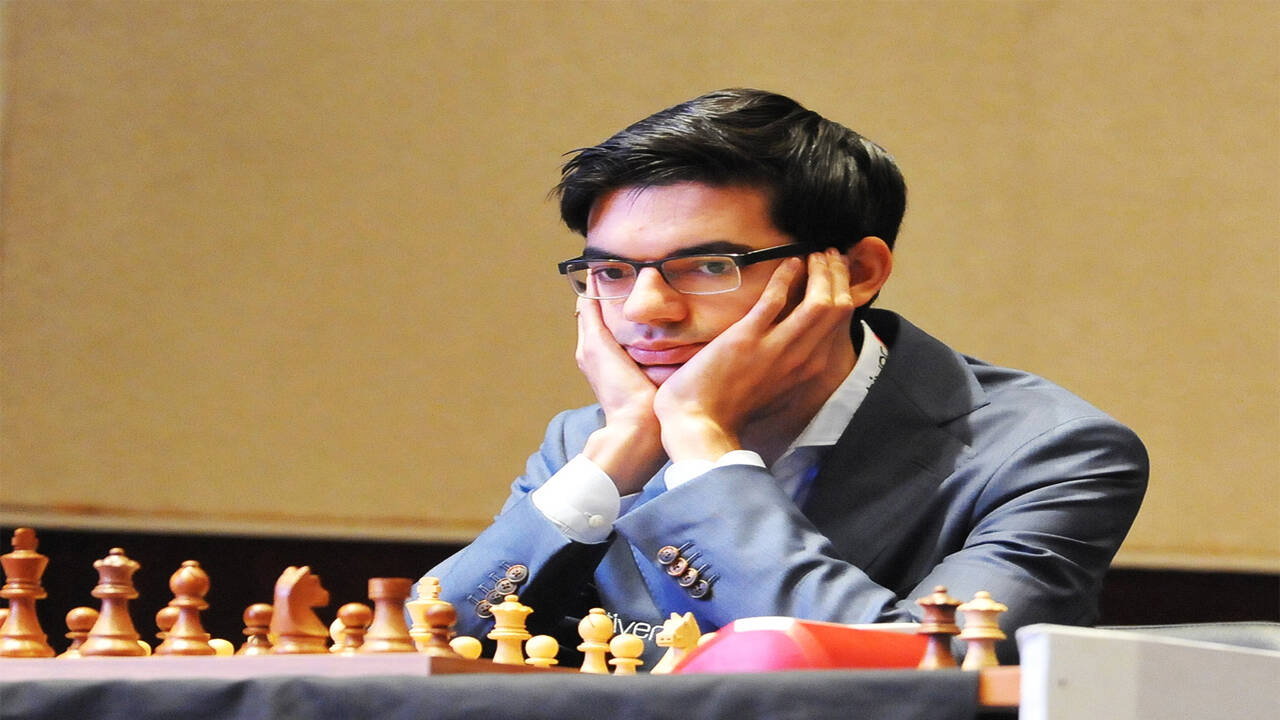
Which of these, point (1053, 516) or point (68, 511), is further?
point (68, 511)

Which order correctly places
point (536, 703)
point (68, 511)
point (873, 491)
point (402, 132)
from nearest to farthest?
point (536, 703), point (873, 491), point (68, 511), point (402, 132)

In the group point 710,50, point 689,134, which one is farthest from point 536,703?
point 710,50

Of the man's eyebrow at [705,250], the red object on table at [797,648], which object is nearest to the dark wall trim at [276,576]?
the man's eyebrow at [705,250]

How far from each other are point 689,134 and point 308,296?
95.3 inches

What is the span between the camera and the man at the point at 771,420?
68.5 inches

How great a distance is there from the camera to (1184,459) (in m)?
4.43

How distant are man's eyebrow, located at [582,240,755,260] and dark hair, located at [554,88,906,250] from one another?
82mm

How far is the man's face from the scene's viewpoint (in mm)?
1945

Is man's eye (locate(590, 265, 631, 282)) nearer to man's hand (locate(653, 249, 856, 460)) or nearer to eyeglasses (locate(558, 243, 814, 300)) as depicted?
eyeglasses (locate(558, 243, 814, 300))

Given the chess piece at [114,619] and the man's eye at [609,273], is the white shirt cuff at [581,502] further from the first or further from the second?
the chess piece at [114,619]

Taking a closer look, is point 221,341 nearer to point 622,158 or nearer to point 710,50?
point 710,50

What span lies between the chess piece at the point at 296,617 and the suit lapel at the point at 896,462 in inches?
34.6

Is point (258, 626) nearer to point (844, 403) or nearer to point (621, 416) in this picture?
point (621, 416)

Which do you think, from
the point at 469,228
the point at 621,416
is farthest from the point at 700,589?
the point at 469,228
